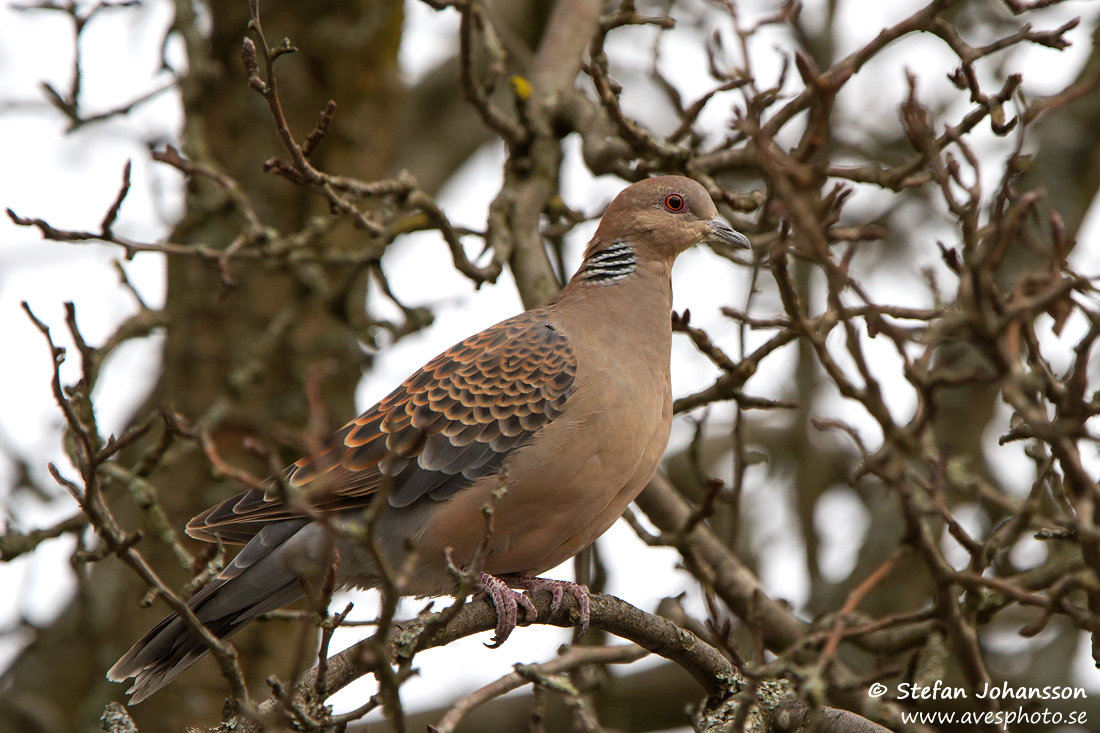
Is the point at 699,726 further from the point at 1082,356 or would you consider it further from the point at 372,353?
the point at 372,353

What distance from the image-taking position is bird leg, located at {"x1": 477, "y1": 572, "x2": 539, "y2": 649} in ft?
12.9

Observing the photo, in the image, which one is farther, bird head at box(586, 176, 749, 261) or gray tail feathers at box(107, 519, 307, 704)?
bird head at box(586, 176, 749, 261)

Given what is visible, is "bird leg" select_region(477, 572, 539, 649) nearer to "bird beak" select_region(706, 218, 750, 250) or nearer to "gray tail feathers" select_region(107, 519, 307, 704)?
"gray tail feathers" select_region(107, 519, 307, 704)

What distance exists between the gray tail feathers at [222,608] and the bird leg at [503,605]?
27.2 inches

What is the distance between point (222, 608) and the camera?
419 cm

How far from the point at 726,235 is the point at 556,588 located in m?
1.76

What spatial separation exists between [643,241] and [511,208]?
2.10 feet

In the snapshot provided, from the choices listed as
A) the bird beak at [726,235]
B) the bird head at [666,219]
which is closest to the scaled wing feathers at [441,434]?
the bird head at [666,219]

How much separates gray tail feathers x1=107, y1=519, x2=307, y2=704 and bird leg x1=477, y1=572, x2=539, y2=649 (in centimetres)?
69

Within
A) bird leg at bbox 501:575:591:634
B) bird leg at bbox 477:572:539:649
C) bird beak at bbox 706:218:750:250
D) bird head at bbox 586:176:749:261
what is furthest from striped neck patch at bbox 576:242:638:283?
bird leg at bbox 477:572:539:649

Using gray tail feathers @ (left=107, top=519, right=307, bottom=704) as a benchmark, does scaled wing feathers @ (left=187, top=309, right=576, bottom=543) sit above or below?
above

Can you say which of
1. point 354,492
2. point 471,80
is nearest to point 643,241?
point 471,80

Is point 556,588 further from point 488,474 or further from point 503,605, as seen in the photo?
point 488,474

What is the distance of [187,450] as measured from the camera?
5230 mm
